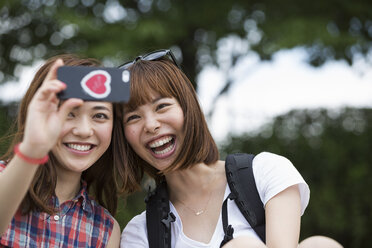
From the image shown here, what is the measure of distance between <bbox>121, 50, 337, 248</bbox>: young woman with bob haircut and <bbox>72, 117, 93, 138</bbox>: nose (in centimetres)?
36

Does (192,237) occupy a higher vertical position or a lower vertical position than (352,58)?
lower

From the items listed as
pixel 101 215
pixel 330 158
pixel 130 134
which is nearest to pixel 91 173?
pixel 101 215

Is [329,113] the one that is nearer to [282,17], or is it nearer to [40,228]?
[282,17]

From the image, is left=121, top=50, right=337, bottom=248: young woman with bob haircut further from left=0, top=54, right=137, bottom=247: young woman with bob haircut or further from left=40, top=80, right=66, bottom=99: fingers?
left=40, top=80, right=66, bottom=99: fingers

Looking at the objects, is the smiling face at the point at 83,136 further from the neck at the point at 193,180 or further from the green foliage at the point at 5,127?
the neck at the point at 193,180

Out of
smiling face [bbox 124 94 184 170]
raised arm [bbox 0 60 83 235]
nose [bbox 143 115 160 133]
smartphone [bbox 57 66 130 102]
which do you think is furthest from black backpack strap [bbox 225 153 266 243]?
raised arm [bbox 0 60 83 235]

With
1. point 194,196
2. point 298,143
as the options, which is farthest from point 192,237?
point 298,143

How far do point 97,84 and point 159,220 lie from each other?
1.13 m

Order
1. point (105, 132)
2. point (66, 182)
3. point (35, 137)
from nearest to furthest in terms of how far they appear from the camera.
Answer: point (35, 137) < point (105, 132) < point (66, 182)

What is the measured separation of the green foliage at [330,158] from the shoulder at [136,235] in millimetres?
3625

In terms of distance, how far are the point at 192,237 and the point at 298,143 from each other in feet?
12.8

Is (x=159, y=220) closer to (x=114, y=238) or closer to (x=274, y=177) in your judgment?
(x=114, y=238)

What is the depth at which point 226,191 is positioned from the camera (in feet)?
9.13

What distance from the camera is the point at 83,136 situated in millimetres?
2365
